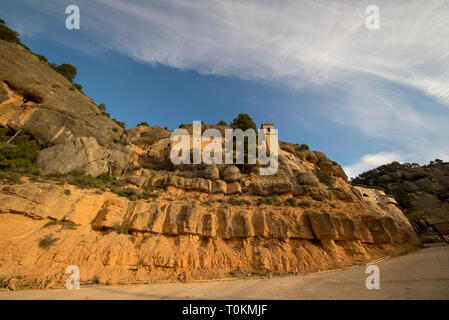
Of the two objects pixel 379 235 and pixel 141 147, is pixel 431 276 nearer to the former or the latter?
pixel 379 235

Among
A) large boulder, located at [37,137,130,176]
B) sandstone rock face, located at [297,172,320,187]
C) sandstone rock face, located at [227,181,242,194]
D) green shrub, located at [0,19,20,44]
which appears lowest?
sandstone rock face, located at [227,181,242,194]

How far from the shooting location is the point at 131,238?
36.6ft

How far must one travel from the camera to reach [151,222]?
11906 millimetres

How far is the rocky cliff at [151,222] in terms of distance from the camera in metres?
9.54

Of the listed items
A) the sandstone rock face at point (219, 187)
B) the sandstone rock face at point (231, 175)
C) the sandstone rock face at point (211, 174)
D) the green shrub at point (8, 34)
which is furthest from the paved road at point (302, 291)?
the green shrub at point (8, 34)

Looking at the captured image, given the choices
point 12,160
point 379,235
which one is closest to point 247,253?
point 379,235

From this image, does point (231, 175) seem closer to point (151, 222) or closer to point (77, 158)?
point (151, 222)

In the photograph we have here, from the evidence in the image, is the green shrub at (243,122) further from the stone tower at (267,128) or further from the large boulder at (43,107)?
the large boulder at (43,107)

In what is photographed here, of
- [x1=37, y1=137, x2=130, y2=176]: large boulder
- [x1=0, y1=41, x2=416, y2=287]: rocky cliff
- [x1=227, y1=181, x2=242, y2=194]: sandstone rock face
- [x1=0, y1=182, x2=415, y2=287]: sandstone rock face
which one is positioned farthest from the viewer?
[x1=227, y1=181, x2=242, y2=194]: sandstone rock face

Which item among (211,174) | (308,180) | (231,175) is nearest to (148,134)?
(211,174)

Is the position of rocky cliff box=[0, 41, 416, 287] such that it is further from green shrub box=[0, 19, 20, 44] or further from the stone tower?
the stone tower

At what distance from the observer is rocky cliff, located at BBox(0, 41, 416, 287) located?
954 centimetres

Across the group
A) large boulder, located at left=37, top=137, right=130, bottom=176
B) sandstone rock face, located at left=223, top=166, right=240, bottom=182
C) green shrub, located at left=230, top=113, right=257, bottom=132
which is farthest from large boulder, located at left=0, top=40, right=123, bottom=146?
green shrub, located at left=230, top=113, right=257, bottom=132
